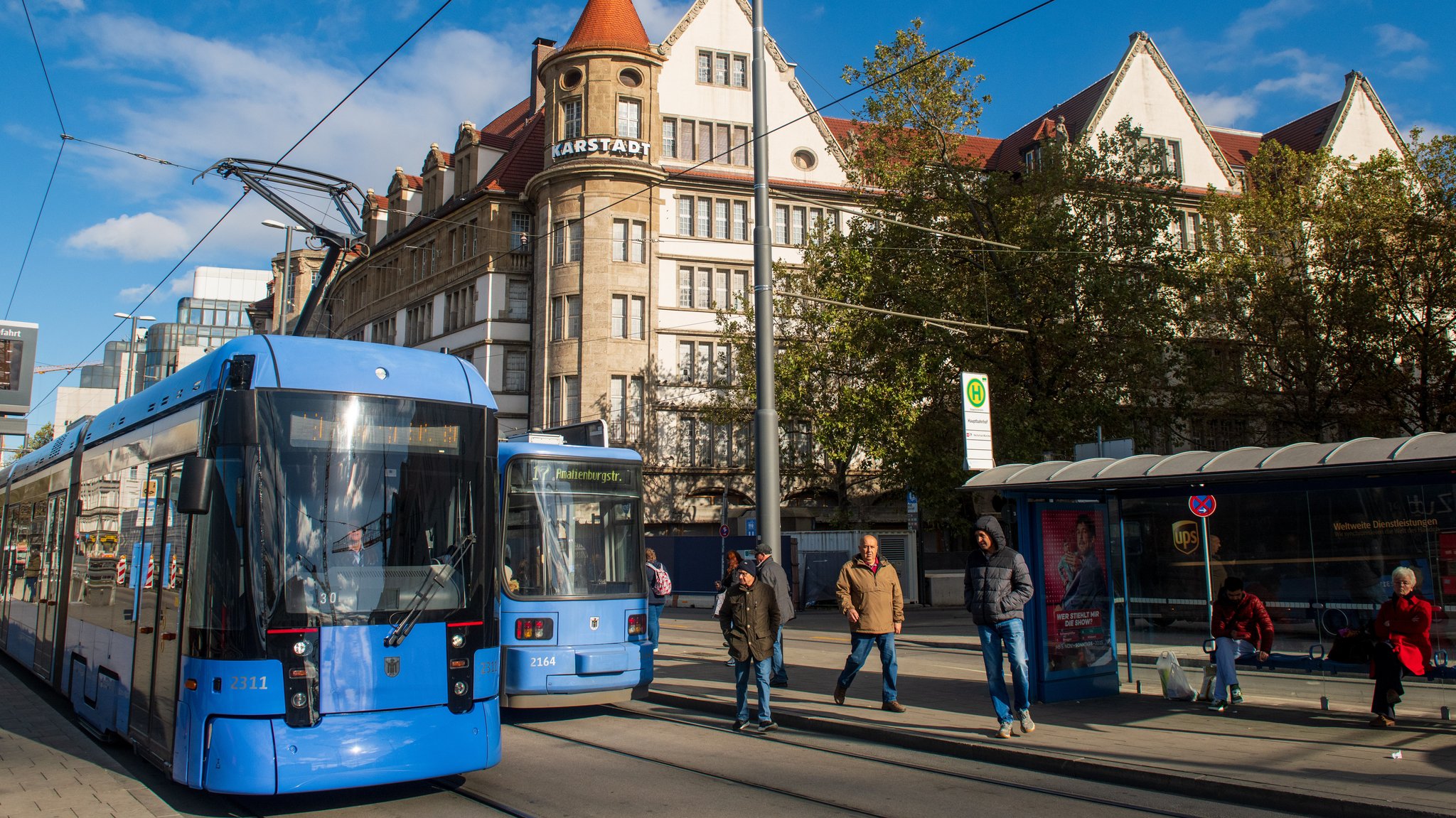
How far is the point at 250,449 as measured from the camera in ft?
22.9

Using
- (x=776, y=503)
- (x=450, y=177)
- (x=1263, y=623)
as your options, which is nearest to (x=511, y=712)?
(x=776, y=503)

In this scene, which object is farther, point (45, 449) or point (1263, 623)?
→ point (45, 449)

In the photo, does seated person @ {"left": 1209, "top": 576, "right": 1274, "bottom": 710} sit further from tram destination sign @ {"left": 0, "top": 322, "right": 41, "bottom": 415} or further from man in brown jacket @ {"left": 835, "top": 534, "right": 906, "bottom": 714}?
tram destination sign @ {"left": 0, "top": 322, "right": 41, "bottom": 415}

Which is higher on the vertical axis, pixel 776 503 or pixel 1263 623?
pixel 776 503

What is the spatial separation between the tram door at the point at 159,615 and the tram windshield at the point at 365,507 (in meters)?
0.97

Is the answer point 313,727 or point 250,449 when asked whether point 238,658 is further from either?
point 250,449

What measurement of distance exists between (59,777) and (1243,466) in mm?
9846

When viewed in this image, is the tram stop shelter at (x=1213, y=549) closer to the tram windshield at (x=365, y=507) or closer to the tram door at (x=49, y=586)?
the tram windshield at (x=365, y=507)

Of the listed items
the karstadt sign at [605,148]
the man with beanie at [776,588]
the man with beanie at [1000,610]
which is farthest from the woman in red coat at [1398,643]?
the karstadt sign at [605,148]

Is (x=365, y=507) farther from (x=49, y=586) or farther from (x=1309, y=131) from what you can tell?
(x=1309, y=131)

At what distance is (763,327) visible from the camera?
1511 centimetres

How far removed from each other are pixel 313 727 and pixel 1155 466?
768 centimetres

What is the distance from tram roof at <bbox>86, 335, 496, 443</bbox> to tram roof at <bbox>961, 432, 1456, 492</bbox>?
A: 546 cm

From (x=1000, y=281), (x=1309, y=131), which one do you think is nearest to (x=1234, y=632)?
(x=1000, y=281)
